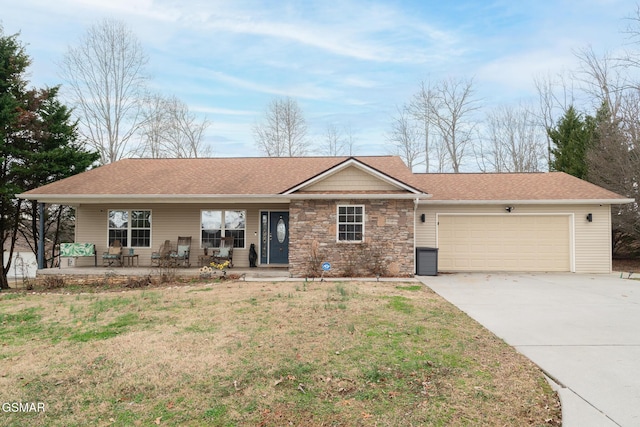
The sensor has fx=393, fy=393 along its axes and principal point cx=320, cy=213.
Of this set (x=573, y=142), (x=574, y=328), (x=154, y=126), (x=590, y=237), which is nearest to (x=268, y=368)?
(x=574, y=328)

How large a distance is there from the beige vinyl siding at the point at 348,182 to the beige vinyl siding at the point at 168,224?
89.7 inches

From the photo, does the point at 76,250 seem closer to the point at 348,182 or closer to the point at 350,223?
the point at 350,223

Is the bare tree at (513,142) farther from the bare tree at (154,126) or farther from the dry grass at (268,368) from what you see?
the dry grass at (268,368)

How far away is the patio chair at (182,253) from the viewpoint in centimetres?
1374

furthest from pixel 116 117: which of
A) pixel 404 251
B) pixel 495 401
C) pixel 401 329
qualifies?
pixel 495 401

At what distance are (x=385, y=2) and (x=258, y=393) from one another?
13.6m

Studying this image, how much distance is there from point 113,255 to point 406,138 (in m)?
23.1

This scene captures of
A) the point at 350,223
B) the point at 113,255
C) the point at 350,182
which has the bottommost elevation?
the point at 113,255

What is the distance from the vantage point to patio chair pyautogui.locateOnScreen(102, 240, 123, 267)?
13.8 meters

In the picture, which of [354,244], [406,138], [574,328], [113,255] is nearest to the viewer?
[574,328]

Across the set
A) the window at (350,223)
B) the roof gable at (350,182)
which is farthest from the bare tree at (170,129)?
the window at (350,223)

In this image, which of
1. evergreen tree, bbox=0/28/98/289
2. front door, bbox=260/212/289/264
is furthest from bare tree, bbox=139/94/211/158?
front door, bbox=260/212/289/264

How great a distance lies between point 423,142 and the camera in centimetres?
3030

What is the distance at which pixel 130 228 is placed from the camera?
1459cm
